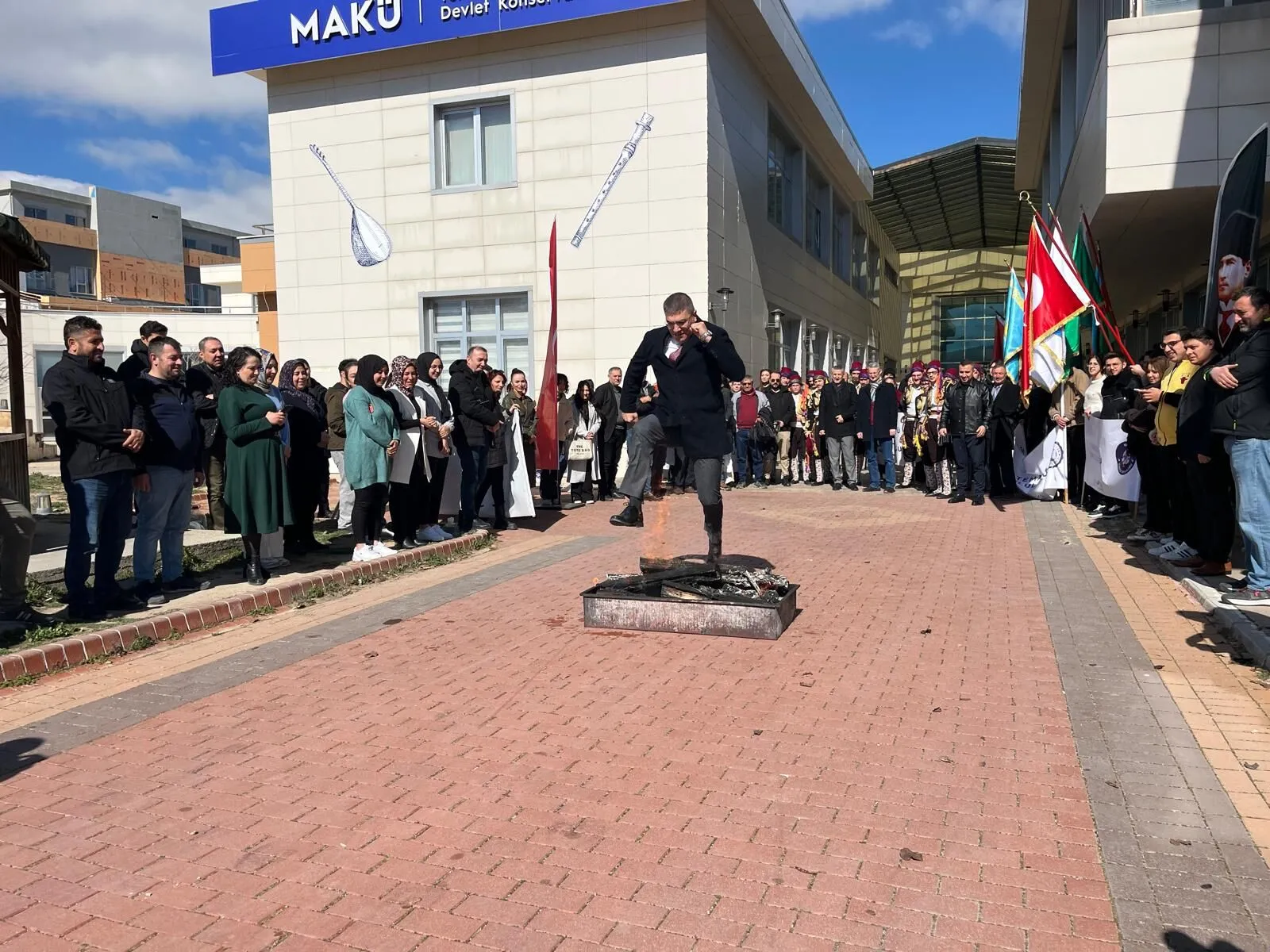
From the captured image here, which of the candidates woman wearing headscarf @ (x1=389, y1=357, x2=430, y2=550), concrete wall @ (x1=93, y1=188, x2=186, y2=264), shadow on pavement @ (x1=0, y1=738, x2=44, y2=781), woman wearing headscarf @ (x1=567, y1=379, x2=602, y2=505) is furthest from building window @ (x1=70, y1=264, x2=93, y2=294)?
shadow on pavement @ (x1=0, y1=738, x2=44, y2=781)

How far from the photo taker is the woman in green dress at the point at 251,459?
775 cm

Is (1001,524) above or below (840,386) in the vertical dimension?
below

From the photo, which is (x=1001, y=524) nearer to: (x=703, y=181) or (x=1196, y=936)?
(x=703, y=181)

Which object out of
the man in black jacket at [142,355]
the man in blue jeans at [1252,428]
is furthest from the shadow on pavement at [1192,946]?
the man in black jacket at [142,355]

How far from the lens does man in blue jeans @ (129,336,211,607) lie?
730 cm

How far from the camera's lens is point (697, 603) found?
6.33 m

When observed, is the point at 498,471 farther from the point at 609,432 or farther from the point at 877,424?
the point at 877,424

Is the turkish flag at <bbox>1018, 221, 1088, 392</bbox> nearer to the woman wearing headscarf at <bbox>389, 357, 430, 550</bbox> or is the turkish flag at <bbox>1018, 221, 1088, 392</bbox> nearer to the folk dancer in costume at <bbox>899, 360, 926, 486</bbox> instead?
the folk dancer in costume at <bbox>899, 360, 926, 486</bbox>

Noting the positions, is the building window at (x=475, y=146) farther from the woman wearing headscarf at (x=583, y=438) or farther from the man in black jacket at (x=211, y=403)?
the man in black jacket at (x=211, y=403)

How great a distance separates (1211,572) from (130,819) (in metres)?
7.92

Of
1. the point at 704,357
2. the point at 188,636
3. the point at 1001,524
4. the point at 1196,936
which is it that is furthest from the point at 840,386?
the point at 1196,936

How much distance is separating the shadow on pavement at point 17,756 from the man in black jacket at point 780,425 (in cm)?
1355

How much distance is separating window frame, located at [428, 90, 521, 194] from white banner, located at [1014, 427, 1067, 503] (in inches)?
421

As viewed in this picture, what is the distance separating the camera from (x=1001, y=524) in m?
12.0
